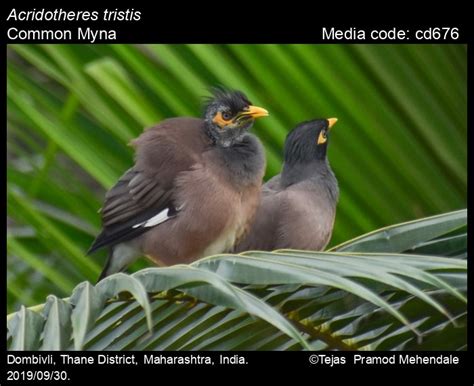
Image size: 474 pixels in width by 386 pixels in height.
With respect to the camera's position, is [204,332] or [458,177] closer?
[204,332]

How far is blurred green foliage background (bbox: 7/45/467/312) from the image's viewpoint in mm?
3158

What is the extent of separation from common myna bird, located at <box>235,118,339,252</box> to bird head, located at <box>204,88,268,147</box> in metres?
0.16

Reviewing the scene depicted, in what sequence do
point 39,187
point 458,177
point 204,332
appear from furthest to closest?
point 39,187
point 458,177
point 204,332

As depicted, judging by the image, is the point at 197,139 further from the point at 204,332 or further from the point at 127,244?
the point at 204,332

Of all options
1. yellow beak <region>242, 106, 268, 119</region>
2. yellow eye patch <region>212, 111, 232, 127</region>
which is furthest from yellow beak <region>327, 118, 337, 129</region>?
yellow eye patch <region>212, 111, 232, 127</region>

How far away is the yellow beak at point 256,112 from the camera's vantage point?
3158 mm

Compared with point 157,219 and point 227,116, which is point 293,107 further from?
point 157,219

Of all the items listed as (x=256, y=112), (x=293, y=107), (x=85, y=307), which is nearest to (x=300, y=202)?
(x=293, y=107)

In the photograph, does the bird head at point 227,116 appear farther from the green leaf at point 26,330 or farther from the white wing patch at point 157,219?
the green leaf at point 26,330

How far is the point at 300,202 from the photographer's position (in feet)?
11.5

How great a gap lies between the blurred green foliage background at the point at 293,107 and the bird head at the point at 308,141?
0.13 ft
